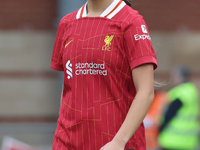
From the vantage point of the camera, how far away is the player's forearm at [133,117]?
5.57 ft

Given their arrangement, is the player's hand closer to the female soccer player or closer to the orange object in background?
the female soccer player

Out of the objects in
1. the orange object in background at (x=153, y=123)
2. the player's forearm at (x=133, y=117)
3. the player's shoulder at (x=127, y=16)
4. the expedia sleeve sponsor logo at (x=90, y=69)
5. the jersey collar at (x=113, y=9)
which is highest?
the jersey collar at (x=113, y=9)

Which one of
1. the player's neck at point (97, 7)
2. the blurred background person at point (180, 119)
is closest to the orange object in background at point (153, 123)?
the blurred background person at point (180, 119)

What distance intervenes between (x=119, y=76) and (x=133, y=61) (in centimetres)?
12

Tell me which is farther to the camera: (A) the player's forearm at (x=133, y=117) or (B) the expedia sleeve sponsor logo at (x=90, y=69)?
(B) the expedia sleeve sponsor logo at (x=90, y=69)

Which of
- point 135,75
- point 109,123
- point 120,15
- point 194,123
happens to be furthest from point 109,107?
point 194,123

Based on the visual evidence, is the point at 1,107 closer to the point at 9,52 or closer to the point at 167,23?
the point at 9,52

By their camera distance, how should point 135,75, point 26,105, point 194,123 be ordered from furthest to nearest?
1. point 26,105
2. point 194,123
3. point 135,75

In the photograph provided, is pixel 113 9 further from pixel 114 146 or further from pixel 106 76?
pixel 114 146

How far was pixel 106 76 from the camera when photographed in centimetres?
184

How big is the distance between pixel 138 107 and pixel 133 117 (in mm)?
53

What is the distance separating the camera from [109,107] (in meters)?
1.85

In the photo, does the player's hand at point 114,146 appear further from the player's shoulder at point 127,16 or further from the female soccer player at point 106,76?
the player's shoulder at point 127,16

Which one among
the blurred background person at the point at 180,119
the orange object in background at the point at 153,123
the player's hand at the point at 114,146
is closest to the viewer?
the player's hand at the point at 114,146
